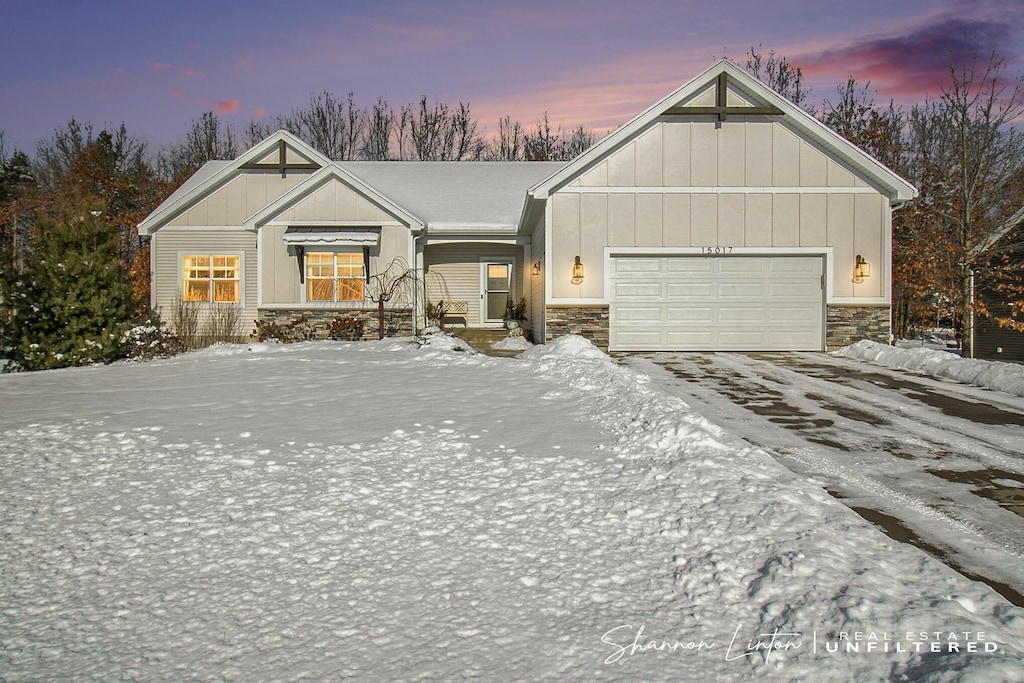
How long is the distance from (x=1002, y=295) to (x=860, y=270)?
814cm

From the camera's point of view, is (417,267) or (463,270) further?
(463,270)

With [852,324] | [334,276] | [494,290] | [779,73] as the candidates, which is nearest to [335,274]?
[334,276]

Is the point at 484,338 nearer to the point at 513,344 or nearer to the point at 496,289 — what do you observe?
the point at 513,344

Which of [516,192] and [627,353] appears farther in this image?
[516,192]

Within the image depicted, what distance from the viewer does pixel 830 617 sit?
2.86 meters

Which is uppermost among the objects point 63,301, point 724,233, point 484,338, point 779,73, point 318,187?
point 779,73

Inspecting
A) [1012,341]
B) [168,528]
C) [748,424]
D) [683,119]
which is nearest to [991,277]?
[1012,341]

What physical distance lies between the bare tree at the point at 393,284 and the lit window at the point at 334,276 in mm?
267

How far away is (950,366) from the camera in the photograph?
10266mm

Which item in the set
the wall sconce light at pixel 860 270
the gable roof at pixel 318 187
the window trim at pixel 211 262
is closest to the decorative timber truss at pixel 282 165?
the window trim at pixel 211 262

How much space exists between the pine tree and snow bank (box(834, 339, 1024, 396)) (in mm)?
14182

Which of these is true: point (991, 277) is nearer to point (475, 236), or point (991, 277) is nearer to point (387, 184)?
point (475, 236)

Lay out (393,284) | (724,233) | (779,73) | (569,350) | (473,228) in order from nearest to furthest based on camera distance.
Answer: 1. (569,350)
2. (724,233)
3. (393,284)
4. (473,228)
5. (779,73)

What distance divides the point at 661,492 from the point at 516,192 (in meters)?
18.2
